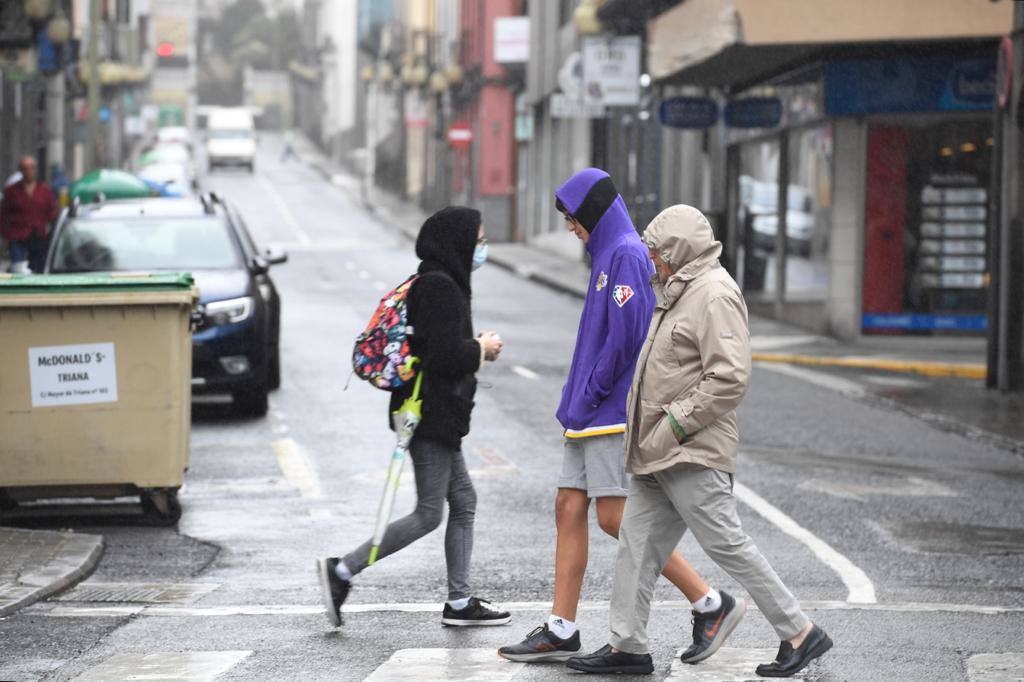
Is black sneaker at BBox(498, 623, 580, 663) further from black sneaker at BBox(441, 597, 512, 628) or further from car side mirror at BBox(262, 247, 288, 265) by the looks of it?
car side mirror at BBox(262, 247, 288, 265)

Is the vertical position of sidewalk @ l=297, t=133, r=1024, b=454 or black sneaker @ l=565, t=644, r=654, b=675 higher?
black sneaker @ l=565, t=644, r=654, b=675

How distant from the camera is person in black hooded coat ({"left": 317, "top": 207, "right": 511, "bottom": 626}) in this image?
7516mm

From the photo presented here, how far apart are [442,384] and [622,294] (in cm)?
94

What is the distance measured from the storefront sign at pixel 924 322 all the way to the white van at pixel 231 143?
192 ft

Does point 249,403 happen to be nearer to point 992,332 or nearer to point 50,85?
point 992,332

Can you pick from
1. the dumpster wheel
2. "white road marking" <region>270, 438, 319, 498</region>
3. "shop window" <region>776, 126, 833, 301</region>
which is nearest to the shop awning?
"shop window" <region>776, 126, 833, 301</region>

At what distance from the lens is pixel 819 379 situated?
19.2 metres

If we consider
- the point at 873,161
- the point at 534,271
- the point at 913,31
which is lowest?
the point at 534,271

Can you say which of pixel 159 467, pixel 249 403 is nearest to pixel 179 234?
pixel 249 403

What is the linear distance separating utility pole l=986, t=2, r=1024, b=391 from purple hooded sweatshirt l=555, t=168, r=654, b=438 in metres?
11.3

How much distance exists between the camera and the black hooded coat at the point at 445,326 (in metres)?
7.51

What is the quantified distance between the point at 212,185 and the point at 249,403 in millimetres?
57439

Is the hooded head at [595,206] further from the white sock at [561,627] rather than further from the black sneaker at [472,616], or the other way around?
the black sneaker at [472,616]

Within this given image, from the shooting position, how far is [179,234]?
15.8m
